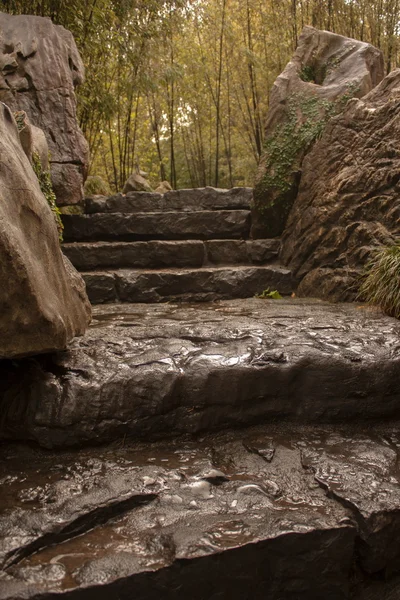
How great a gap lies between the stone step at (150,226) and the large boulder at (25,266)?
308 centimetres

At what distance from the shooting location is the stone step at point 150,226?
5.44 m

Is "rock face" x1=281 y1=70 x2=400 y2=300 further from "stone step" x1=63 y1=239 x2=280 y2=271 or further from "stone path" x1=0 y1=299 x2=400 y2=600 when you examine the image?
"stone path" x1=0 y1=299 x2=400 y2=600

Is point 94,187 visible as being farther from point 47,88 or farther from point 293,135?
point 293,135

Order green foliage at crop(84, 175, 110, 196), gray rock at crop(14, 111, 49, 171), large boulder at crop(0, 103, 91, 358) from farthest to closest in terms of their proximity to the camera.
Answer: green foliage at crop(84, 175, 110, 196), gray rock at crop(14, 111, 49, 171), large boulder at crop(0, 103, 91, 358)

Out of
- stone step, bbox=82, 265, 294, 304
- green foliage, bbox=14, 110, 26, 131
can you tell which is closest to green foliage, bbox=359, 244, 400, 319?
stone step, bbox=82, 265, 294, 304

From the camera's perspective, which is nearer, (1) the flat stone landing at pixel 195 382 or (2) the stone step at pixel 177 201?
(1) the flat stone landing at pixel 195 382

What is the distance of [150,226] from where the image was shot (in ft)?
17.9

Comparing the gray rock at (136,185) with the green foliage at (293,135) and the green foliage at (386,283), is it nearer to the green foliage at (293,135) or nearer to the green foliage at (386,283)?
the green foliage at (293,135)

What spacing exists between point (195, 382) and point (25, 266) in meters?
0.96

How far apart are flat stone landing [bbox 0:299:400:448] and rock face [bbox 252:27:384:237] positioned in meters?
2.67

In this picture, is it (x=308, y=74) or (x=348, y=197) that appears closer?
(x=348, y=197)

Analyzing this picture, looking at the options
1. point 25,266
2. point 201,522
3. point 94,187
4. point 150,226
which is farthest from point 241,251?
point 94,187

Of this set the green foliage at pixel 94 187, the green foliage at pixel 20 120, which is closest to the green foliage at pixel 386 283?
the green foliage at pixel 20 120

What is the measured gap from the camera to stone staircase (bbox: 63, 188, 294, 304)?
15.0ft
